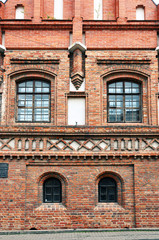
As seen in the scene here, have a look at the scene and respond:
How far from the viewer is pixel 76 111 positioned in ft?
37.9

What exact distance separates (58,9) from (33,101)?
4.14 metres

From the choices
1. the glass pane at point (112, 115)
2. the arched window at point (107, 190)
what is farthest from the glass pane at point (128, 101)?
the arched window at point (107, 190)

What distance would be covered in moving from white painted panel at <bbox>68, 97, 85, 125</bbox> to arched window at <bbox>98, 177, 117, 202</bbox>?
2414mm

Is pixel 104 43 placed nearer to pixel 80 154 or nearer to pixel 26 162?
pixel 80 154

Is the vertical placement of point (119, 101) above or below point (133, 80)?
below

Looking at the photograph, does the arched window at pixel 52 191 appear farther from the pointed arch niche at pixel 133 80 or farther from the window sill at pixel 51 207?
the pointed arch niche at pixel 133 80

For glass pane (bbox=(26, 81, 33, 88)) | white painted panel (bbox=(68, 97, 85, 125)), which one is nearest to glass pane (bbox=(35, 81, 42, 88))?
glass pane (bbox=(26, 81, 33, 88))

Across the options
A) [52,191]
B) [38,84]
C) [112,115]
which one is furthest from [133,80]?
[52,191]

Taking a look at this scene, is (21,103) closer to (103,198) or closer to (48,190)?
(48,190)

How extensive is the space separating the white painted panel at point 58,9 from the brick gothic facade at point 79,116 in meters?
0.15

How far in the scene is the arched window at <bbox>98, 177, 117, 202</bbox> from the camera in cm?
1116

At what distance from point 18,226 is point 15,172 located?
1914 mm

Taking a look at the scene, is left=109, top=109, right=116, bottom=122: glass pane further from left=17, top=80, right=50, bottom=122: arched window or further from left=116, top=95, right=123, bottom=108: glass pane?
left=17, top=80, right=50, bottom=122: arched window

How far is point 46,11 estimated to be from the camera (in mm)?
12508
